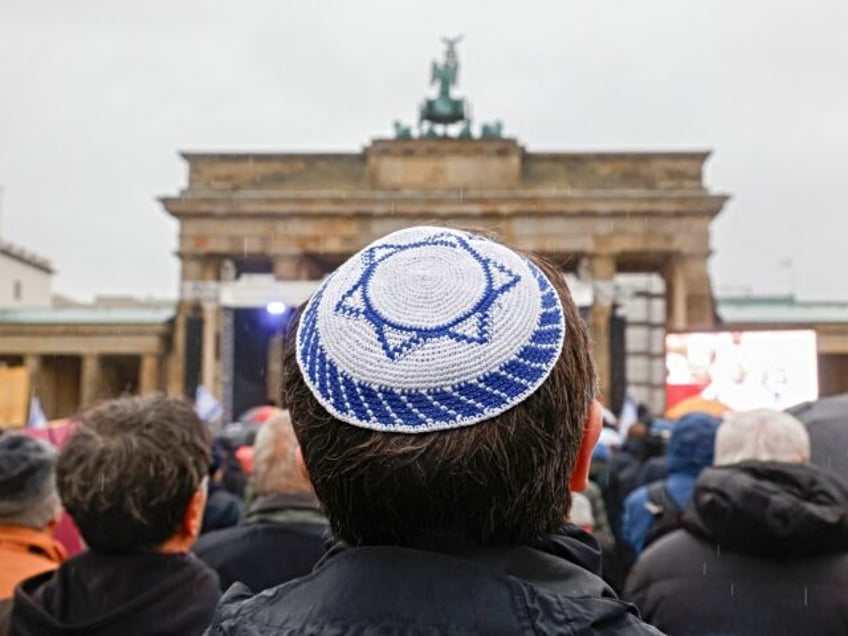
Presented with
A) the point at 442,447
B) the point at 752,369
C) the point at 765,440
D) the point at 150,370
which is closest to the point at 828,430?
the point at 765,440

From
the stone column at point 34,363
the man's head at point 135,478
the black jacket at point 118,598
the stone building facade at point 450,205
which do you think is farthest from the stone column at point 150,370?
the black jacket at point 118,598

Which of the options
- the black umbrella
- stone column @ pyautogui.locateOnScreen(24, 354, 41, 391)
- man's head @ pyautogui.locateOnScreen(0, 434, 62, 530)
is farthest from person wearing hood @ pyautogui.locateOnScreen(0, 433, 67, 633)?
stone column @ pyautogui.locateOnScreen(24, 354, 41, 391)

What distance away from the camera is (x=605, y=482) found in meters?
7.17

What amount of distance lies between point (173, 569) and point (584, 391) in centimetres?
150

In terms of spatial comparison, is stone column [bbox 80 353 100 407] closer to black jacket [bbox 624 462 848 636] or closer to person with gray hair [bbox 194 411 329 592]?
person with gray hair [bbox 194 411 329 592]

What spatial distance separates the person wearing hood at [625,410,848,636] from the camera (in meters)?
2.46

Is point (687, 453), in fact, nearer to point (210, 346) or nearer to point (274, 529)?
point (274, 529)

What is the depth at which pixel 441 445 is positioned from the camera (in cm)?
120

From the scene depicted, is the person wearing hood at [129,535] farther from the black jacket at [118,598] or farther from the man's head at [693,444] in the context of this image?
the man's head at [693,444]

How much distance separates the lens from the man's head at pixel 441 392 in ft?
3.88

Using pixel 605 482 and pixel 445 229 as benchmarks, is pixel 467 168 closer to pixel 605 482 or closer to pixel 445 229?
pixel 605 482

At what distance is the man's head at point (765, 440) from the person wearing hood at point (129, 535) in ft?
4.82

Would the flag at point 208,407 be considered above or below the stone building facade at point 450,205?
below

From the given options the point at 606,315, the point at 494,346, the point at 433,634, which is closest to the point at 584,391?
the point at 494,346
